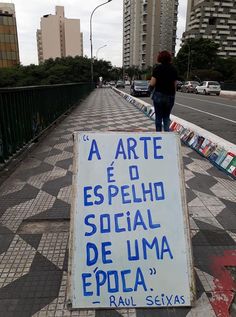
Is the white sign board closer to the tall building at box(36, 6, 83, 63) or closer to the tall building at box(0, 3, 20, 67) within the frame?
the tall building at box(0, 3, 20, 67)

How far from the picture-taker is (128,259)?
7.23ft

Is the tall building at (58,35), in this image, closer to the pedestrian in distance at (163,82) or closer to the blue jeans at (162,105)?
the blue jeans at (162,105)

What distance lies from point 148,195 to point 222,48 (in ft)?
426

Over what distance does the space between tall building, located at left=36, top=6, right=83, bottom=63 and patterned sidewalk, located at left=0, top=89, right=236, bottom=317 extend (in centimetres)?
12251

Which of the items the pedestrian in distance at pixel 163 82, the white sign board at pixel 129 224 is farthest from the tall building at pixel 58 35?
the white sign board at pixel 129 224

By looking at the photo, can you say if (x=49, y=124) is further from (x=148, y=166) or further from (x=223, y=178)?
(x=148, y=166)

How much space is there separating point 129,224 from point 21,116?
4.17 meters

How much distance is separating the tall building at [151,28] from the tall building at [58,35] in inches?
947

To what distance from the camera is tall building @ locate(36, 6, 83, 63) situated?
11944 cm

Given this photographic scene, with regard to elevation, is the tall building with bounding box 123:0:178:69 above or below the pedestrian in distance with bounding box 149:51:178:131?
above

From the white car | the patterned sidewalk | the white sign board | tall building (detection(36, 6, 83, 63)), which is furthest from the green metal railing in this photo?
tall building (detection(36, 6, 83, 63))

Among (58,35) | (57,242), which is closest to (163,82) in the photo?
(57,242)

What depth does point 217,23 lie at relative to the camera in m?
118

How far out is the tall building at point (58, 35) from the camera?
11944 centimetres
